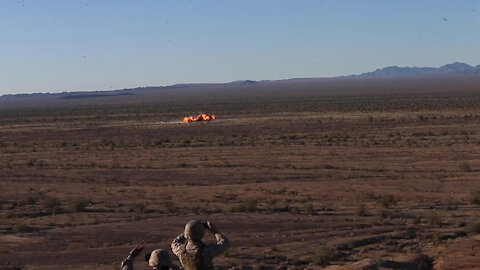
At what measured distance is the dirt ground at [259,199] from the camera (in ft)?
54.9

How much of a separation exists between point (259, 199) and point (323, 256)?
29.3 feet

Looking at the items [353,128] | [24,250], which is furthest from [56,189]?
[353,128]

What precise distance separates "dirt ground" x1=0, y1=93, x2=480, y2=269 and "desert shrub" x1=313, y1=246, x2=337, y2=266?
0.02m

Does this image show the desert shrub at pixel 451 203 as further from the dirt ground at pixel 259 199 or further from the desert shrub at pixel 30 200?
the desert shrub at pixel 30 200

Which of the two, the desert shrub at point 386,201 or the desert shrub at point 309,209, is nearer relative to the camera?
the desert shrub at point 309,209

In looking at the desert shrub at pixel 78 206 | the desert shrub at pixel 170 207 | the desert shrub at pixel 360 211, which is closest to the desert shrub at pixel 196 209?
the desert shrub at pixel 170 207

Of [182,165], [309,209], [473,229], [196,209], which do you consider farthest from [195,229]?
[182,165]

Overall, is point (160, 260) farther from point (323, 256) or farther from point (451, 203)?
point (451, 203)

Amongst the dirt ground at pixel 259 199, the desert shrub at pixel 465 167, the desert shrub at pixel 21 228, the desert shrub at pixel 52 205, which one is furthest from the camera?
the desert shrub at pixel 465 167

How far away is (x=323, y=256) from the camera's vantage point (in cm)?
1552

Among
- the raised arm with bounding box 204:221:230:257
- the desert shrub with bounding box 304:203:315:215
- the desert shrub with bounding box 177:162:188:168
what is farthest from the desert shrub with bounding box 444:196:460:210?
the raised arm with bounding box 204:221:230:257

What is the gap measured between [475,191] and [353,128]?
33.7m

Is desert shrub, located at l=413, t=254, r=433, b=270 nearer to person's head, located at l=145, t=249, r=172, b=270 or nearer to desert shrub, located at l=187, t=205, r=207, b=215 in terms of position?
desert shrub, located at l=187, t=205, r=207, b=215

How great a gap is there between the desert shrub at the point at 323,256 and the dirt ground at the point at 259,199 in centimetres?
2
